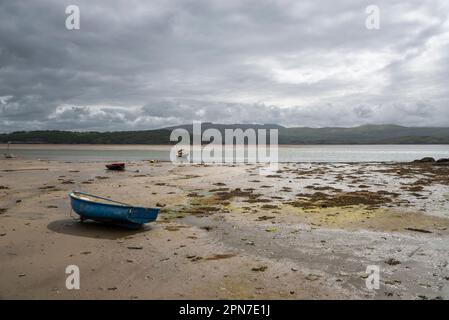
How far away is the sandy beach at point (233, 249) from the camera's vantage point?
818cm

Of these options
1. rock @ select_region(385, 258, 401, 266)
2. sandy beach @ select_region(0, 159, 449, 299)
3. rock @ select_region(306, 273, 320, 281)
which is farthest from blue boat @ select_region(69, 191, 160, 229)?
rock @ select_region(385, 258, 401, 266)

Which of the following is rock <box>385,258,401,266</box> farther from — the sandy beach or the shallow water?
the shallow water

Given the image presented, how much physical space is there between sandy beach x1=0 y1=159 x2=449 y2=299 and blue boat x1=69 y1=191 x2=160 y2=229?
413mm

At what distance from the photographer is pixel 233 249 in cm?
1129

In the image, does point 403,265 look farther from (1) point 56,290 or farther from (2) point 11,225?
(2) point 11,225

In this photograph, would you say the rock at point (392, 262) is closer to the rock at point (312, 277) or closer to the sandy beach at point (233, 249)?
the sandy beach at point (233, 249)

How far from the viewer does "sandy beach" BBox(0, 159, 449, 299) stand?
8180mm


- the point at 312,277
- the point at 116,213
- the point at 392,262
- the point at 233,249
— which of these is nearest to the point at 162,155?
the point at 116,213

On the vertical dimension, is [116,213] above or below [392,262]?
above

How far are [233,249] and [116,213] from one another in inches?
191

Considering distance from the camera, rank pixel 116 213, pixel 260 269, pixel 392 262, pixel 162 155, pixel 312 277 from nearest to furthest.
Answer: pixel 312 277 < pixel 260 269 < pixel 392 262 < pixel 116 213 < pixel 162 155

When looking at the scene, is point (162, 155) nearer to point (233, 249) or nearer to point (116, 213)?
point (116, 213)

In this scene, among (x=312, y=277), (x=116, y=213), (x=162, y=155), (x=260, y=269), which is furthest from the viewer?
(x=162, y=155)
